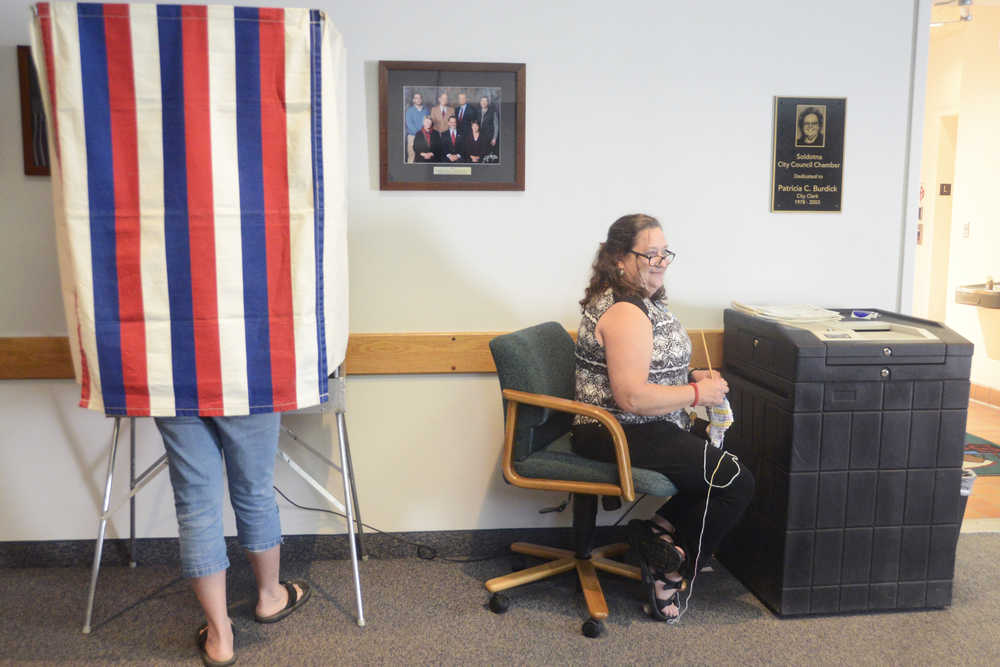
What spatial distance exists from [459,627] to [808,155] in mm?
1958

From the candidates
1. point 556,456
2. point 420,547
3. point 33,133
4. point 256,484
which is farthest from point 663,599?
point 33,133

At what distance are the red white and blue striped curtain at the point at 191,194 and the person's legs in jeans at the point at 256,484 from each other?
0.35 ft

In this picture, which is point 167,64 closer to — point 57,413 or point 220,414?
point 220,414

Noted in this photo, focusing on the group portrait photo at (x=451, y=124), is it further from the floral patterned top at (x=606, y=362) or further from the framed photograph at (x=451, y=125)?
the floral patterned top at (x=606, y=362)

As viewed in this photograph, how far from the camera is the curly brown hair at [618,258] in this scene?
2324mm

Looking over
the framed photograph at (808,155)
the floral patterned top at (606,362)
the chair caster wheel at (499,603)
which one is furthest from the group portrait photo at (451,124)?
the chair caster wheel at (499,603)

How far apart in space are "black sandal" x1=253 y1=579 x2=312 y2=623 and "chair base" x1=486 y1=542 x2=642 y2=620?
0.57m

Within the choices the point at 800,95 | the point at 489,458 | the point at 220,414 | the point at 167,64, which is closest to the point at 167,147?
the point at 167,64

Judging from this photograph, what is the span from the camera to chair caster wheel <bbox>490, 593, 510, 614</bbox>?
7.85 feet

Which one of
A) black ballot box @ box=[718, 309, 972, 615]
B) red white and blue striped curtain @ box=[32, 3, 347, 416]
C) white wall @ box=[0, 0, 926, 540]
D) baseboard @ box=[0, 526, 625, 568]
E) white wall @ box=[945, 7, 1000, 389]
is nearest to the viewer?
red white and blue striped curtain @ box=[32, 3, 347, 416]

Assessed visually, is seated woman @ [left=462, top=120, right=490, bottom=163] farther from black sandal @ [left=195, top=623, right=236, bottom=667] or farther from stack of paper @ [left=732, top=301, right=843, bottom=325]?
black sandal @ [left=195, top=623, right=236, bottom=667]

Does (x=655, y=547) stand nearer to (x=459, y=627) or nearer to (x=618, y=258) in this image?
(x=459, y=627)

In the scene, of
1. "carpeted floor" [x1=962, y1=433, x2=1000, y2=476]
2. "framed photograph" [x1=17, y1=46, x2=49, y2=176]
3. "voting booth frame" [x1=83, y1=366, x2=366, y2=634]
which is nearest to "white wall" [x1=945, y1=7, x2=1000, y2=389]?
"carpeted floor" [x1=962, y1=433, x2=1000, y2=476]

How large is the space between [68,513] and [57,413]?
1.16 ft
